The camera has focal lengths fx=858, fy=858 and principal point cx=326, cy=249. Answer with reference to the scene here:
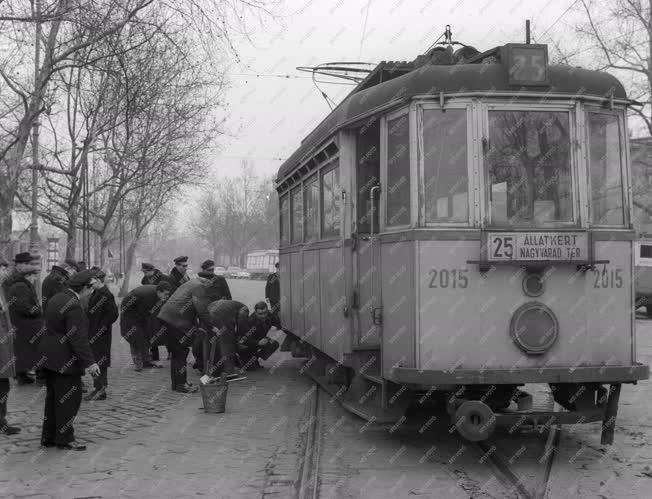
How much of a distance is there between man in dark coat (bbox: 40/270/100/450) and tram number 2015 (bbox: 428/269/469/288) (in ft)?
9.65

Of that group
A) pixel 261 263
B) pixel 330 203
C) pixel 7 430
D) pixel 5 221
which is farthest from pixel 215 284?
pixel 261 263

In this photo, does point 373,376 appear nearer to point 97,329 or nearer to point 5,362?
point 5,362

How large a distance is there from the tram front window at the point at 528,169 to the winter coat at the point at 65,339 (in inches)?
141

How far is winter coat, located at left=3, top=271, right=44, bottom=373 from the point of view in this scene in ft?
33.5

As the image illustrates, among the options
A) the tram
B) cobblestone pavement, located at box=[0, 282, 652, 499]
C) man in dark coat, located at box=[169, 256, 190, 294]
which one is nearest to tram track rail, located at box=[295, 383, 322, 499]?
cobblestone pavement, located at box=[0, 282, 652, 499]

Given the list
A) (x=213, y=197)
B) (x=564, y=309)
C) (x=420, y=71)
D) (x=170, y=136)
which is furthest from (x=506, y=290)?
(x=213, y=197)

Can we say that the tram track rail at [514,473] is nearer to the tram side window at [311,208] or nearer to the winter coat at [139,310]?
the tram side window at [311,208]

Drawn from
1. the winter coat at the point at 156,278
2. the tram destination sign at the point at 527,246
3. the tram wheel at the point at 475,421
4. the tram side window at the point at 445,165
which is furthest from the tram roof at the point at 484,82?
the winter coat at the point at 156,278

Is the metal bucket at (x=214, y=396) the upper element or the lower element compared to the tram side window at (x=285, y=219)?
lower

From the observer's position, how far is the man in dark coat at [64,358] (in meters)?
7.23

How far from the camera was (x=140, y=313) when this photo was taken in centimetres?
1281

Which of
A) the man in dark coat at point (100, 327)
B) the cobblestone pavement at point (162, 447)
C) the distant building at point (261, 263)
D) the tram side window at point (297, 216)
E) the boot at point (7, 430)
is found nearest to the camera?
the cobblestone pavement at point (162, 447)

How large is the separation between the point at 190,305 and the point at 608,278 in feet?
18.5

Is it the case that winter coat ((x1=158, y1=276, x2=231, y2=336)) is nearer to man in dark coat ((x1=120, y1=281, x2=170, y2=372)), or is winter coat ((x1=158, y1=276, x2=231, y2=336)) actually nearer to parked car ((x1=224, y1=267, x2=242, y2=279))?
man in dark coat ((x1=120, y1=281, x2=170, y2=372))
